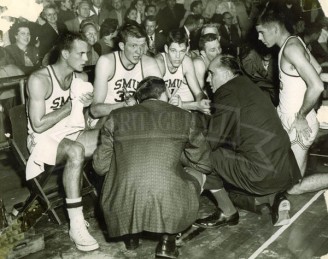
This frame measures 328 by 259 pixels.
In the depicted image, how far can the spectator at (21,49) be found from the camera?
6.35 metres

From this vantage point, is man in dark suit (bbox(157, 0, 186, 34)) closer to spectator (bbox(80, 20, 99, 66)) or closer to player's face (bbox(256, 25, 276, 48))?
spectator (bbox(80, 20, 99, 66))

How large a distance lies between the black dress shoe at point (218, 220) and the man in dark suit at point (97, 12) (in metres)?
5.40

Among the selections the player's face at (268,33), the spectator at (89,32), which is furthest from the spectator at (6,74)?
the player's face at (268,33)

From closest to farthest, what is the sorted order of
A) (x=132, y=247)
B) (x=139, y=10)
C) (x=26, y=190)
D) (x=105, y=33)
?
(x=132, y=247), (x=26, y=190), (x=105, y=33), (x=139, y=10)

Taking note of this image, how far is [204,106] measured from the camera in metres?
4.89

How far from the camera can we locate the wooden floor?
3500 millimetres

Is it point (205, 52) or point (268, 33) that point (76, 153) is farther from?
point (205, 52)

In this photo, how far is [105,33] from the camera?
23.7 feet

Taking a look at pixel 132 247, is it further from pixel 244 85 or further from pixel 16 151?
pixel 244 85

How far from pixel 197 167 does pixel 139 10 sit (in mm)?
6738

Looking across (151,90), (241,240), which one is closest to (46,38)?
(151,90)

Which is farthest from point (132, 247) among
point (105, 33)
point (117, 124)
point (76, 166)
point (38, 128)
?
point (105, 33)

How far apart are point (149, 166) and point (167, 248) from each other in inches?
33.5

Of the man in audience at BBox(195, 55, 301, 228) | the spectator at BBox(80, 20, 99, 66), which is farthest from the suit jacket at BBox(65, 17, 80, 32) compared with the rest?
the man in audience at BBox(195, 55, 301, 228)
